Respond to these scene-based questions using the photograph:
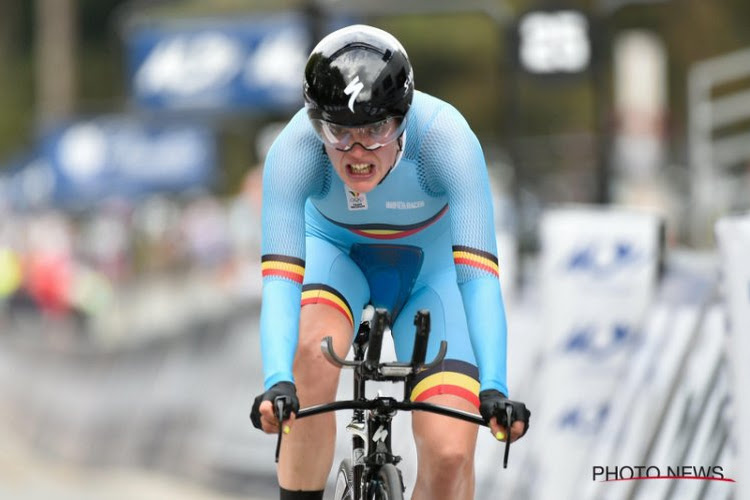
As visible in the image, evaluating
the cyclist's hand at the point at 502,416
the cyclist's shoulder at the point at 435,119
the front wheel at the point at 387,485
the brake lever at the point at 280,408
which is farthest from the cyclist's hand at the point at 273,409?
the cyclist's shoulder at the point at 435,119

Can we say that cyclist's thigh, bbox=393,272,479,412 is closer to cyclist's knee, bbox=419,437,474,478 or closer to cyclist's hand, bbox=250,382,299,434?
cyclist's knee, bbox=419,437,474,478

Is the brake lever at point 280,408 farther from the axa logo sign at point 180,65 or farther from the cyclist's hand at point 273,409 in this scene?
the axa logo sign at point 180,65

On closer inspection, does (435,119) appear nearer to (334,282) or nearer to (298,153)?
(298,153)

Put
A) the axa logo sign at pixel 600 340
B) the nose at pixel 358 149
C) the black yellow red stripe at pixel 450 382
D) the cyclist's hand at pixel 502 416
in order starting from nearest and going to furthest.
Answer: the cyclist's hand at pixel 502 416, the nose at pixel 358 149, the black yellow red stripe at pixel 450 382, the axa logo sign at pixel 600 340

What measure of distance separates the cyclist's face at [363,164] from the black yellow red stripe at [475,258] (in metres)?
0.33

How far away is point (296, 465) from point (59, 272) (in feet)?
66.8

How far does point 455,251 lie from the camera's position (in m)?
4.38

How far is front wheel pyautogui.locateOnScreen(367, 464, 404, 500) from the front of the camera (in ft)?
13.8

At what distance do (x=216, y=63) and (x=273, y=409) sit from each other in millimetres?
11755

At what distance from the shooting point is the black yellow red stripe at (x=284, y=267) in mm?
4391

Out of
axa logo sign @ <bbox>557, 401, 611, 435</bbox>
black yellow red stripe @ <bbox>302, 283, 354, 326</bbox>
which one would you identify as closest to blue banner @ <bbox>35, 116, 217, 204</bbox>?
axa logo sign @ <bbox>557, 401, 611, 435</bbox>

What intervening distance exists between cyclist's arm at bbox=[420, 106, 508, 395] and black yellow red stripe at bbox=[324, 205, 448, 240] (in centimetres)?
26

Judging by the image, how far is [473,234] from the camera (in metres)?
4.35

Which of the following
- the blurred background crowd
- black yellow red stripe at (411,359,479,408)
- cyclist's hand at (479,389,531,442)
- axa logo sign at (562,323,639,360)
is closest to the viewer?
cyclist's hand at (479,389,531,442)
